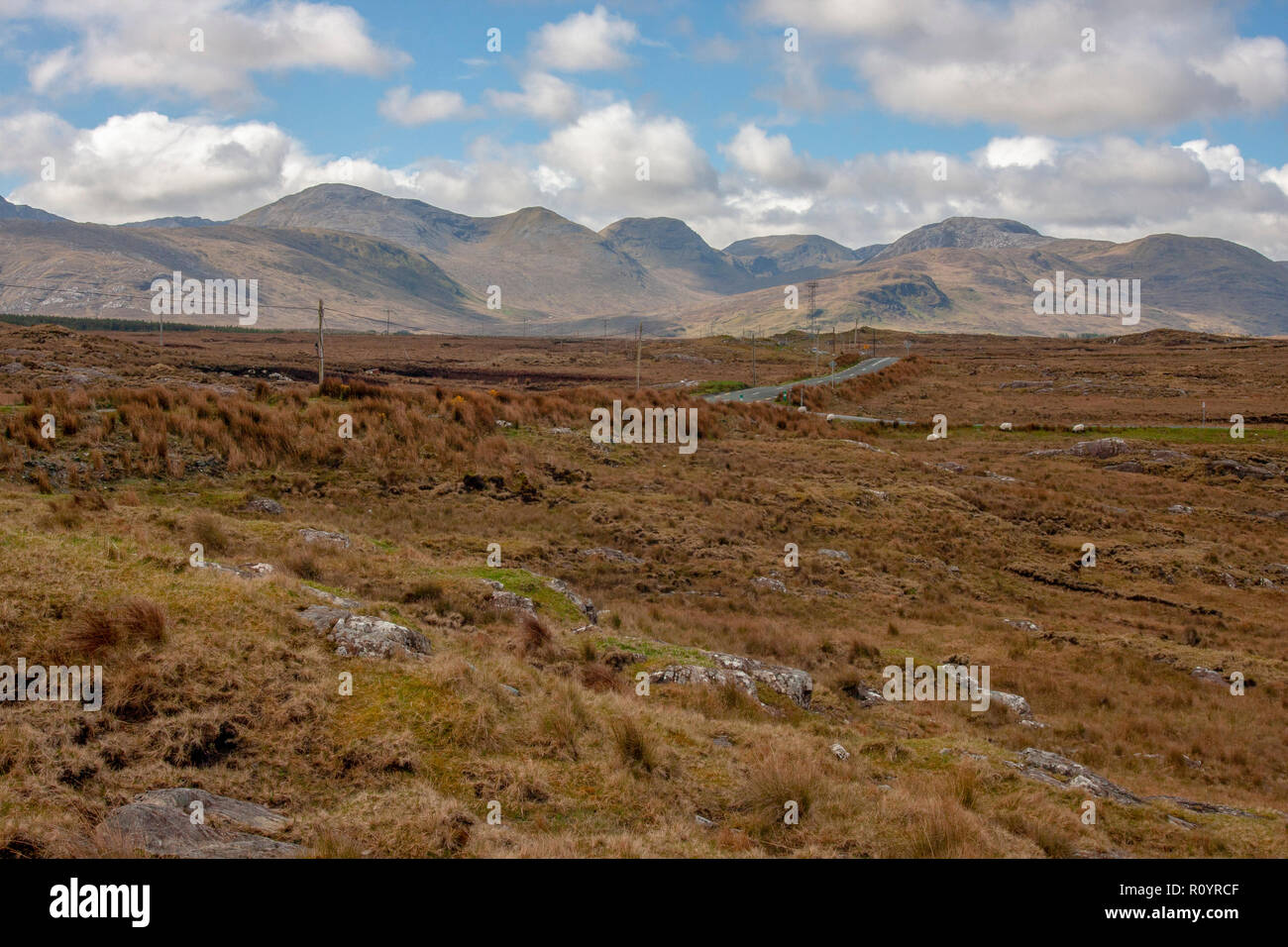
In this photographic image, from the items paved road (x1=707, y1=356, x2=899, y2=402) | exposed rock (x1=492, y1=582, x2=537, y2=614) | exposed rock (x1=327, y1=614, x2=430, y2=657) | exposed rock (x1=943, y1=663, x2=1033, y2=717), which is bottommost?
exposed rock (x1=943, y1=663, x2=1033, y2=717)

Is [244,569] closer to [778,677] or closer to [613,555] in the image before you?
[778,677]

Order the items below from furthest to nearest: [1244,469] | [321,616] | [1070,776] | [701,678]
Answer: [1244,469] → [701,678] → [1070,776] → [321,616]

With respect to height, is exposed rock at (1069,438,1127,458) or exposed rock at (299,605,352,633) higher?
exposed rock at (1069,438,1127,458)

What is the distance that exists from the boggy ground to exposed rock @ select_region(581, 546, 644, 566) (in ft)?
1.11

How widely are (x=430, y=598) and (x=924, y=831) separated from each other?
29.5ft

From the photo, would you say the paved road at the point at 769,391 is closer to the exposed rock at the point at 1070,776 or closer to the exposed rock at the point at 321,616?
the exposed rock at the point at 1070,776

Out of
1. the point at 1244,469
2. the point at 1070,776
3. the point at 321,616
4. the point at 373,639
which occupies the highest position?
A: the point at 1244,469

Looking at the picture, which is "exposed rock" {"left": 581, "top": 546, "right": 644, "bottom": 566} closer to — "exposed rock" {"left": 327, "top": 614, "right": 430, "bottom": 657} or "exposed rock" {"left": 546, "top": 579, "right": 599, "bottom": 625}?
"exposed rock" {"left": 546, "top": 579, "right": 599, "bottom": 625}

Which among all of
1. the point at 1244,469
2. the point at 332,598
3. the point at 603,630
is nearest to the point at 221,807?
the point at 332,598

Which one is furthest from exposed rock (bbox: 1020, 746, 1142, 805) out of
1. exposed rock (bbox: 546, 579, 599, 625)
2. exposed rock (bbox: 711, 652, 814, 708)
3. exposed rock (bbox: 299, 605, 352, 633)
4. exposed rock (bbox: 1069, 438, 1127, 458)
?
exposed rock (bbox: 1069, 438, 1127, 458)

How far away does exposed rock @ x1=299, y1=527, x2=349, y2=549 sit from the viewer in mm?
15137

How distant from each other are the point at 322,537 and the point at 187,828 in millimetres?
10327

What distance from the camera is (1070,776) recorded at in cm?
1031

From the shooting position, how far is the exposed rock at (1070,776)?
9.73m
